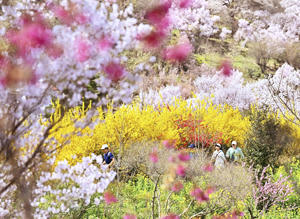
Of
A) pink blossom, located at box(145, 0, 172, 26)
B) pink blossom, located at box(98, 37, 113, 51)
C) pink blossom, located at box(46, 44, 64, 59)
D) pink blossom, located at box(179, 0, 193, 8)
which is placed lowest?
pink blossom, located at box(46, 44, 64, 59)

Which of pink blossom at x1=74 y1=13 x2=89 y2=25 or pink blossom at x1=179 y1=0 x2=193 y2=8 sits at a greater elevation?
pink blossom at x1=179 y1=0 x2=193 y2=8

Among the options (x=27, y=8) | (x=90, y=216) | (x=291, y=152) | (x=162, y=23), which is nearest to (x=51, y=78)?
(x=27, y=8)

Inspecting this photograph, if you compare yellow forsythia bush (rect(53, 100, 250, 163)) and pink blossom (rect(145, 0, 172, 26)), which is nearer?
pink blossom (rect(145, 0, 172, 26))

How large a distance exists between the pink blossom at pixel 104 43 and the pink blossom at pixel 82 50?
0.23ft

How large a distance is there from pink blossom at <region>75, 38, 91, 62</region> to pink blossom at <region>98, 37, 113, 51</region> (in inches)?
2.7

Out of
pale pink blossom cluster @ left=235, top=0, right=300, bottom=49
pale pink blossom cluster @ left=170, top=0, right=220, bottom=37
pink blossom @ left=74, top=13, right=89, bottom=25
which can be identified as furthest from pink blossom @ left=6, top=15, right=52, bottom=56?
pale pink blossom cluster @ left=170, top=0, right=220, bottom=37

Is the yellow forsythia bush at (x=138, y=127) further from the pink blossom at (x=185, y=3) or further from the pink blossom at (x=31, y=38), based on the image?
the pink blossom at (x=31, y=38)

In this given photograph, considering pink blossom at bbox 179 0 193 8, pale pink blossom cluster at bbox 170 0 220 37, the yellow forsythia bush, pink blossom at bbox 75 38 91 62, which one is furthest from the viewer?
pale pink blossom cluster at bbox 170 0 220 37

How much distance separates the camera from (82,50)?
1.70m

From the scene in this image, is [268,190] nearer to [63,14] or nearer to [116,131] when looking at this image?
[116,131]

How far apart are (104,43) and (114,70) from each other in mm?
214

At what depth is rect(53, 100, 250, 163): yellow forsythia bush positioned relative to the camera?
9.55 meters

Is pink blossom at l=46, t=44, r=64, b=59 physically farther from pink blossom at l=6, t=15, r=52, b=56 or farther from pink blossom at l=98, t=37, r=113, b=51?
pink blossom at l=98, t=37, r=113, b=51

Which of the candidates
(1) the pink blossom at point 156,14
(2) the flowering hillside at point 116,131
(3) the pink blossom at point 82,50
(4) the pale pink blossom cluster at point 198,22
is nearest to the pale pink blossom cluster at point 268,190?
(2) the flowering hillside at point 116,131
